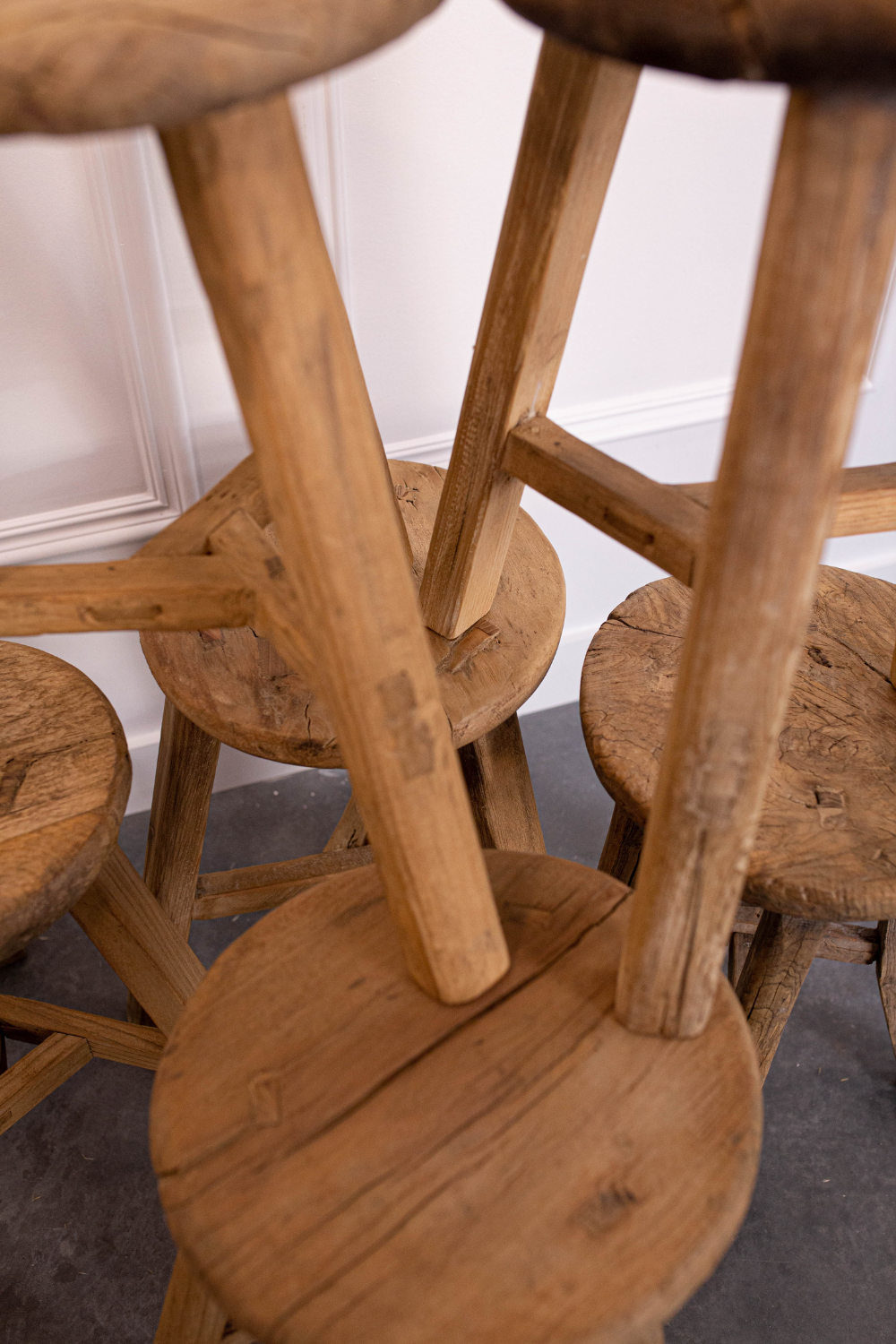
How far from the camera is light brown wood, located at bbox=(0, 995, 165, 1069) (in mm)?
1304

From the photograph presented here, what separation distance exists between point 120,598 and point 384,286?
0.90 metres

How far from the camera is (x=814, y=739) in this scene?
1.02 metres

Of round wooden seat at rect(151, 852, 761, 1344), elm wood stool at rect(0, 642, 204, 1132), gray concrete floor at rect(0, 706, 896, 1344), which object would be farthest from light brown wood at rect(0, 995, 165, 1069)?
round wooden seat at rect(151, 852, 761, 1344)

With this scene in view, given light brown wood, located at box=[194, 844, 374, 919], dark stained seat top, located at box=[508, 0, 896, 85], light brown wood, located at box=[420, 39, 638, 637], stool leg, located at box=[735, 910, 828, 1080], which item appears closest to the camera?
dark stained seat top, located at box=[508, 0, 896, 85]

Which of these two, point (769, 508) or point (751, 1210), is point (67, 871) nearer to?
point (769, 508)

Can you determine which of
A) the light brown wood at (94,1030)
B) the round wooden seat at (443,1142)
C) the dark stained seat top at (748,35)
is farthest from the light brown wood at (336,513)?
the light brown wood at (94,1030)

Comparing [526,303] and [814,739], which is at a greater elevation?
[526,303]

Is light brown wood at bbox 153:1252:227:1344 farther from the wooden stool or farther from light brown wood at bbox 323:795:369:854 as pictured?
light brown wood at bbox 323:795:369:854

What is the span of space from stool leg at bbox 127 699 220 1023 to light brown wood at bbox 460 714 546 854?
0.33 meters

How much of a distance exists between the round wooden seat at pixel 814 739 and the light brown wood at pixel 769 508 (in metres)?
0.25

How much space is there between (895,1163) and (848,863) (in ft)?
2.83

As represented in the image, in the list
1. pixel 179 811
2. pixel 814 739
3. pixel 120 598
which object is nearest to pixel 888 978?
pixel 814 739

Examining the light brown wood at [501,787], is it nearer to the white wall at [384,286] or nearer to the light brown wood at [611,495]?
the light brown wood at [611,495]

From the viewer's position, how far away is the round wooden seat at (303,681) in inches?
39.8
